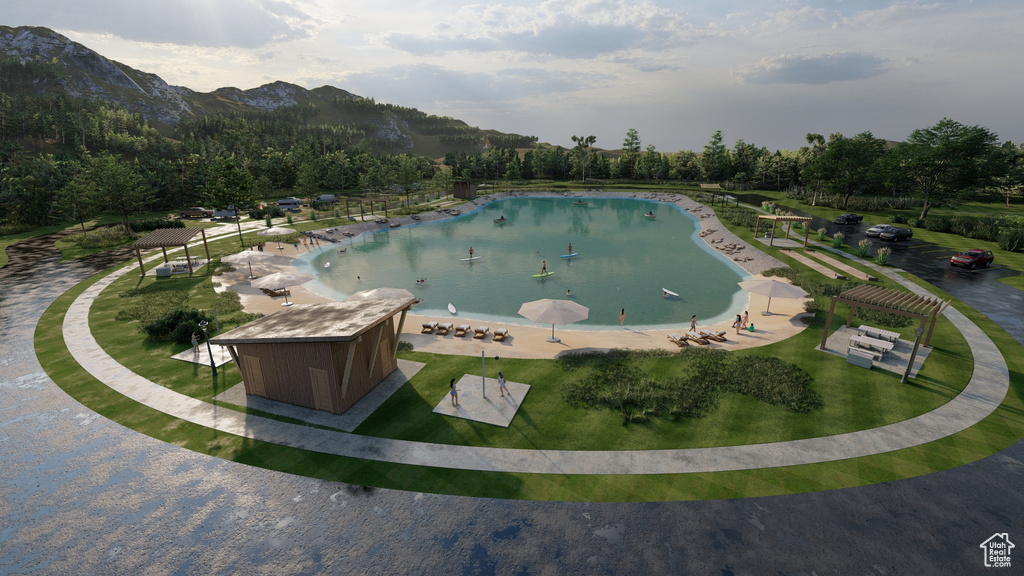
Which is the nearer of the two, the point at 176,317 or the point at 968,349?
the point at 968,349

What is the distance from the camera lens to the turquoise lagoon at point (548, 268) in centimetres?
3231

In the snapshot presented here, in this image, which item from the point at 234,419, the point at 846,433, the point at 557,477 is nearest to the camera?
the point at 557,477

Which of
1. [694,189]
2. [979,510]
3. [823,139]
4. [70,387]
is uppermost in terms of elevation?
[823,139]

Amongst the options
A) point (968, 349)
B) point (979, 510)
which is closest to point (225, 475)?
point (979, 510)

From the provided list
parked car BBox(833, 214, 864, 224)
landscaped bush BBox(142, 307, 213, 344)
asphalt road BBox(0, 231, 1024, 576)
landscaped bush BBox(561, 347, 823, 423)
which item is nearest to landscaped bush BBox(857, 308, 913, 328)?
landscaped bush BBox(561, 347, 823, 423)

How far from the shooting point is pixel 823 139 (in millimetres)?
93688

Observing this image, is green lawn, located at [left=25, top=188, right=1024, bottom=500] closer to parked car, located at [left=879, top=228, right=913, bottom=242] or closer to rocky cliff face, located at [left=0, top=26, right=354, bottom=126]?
parked car, located at [left=879, top=228, right=913, bottom=242]

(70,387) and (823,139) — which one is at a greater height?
(823,139)

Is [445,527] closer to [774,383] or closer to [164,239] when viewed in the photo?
[774,383]

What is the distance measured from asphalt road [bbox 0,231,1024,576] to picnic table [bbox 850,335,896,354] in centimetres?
741

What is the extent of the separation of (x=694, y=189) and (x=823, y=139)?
30465 mm

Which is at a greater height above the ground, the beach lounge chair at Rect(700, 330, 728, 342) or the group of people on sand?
the group of people on sand

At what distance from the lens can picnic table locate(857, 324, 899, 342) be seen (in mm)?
22619

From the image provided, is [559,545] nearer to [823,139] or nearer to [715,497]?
[715,497]
